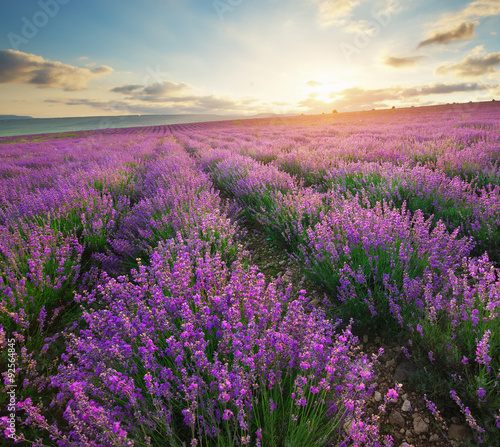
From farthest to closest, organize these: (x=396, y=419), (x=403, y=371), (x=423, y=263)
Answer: (x=423, y=263)
(x=403, y=371)
(x=396, y=419)

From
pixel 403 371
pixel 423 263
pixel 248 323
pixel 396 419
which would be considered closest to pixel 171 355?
pixel 248 323

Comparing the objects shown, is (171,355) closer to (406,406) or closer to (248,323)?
(248,323)

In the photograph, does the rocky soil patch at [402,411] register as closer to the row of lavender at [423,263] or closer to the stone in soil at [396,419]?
the stone in soil at [396,419]

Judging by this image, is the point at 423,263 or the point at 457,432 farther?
the point at 423,263

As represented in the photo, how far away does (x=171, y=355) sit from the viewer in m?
1.40

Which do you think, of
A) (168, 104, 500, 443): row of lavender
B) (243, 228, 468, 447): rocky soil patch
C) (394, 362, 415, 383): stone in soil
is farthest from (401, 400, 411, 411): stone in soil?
(168, 104, 500, 443): row of lavender

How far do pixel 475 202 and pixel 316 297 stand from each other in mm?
2040

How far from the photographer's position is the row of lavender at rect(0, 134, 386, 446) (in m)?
1.12

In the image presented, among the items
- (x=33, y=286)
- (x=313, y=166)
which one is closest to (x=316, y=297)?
Result: (x=33, y=286)

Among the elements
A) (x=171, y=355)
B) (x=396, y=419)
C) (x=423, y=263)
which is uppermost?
(x=423, y=263)

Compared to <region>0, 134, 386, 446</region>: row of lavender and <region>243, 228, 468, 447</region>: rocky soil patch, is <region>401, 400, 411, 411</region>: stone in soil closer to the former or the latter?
<region>243, 228, 468, 447</region>: rocky soil patch

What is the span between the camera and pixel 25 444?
4.74 feet

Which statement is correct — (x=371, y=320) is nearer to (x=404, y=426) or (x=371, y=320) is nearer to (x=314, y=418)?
(x=404, y=426)

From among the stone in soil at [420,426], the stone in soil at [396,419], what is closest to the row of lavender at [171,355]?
the stone in soil at [396,419]
